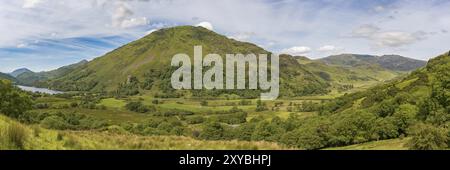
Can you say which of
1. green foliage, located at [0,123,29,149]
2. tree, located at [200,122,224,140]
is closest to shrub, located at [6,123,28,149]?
green foliage, located at [0,123,29,149]

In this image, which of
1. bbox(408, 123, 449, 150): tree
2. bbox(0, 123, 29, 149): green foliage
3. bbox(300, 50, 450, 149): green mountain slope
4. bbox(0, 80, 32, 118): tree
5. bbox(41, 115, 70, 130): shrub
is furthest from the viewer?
bbox(300, 50, 450, 149): green mountain slope

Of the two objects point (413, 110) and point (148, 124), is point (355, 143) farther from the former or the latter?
point (148, 124)

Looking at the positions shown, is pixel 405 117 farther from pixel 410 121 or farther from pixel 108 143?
pixel 108 143

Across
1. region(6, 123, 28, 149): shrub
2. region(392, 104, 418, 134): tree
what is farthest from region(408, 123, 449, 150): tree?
region(6, 123, 28, 149): shrub

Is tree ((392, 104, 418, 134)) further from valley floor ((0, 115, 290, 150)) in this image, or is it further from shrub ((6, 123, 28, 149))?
shrub ((6, 123, 28, 149))

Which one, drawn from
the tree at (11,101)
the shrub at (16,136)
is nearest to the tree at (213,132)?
the tree at (11,101)

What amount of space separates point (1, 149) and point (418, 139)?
74905 millimetres

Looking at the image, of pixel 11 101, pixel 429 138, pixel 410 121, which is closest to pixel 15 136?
pixel 11 101

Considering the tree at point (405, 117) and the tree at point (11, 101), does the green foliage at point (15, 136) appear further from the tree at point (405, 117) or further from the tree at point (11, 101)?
the tree at point (405, 117)

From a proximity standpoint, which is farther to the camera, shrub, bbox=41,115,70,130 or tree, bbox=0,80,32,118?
tree, bbox=0,80,32,118

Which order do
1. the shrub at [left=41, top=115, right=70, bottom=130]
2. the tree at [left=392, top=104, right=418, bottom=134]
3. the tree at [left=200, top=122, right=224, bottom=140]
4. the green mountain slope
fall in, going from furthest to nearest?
the tree at [left=200, top=122, right=224, bottom=140]
the tree at [left=392, top=104, right=418, bottom=134]
the green mountain slope
the shrub at [left=41, top=115, right=70, bottom=130]

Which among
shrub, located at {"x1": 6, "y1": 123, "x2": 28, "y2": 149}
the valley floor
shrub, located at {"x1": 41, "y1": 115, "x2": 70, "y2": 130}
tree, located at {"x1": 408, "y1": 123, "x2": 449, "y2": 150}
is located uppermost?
shrub, located at {"x1": 6, "y1": 123, "x2": 28, "y2": 149}

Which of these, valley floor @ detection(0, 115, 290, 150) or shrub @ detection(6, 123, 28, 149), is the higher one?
shrub @ detection(6, 123, 28, 149)
